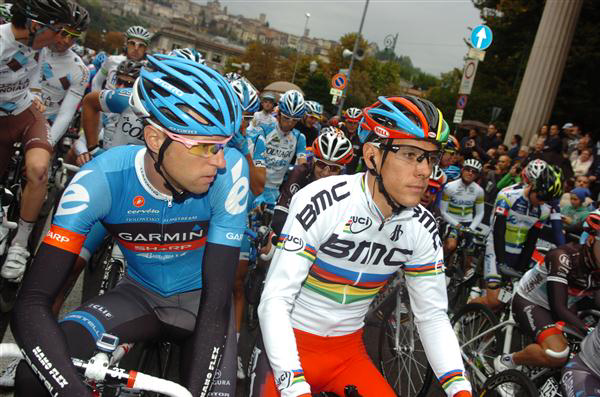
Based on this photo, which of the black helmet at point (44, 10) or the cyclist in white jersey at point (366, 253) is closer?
the cyclist in white jersey at point (366, 253)

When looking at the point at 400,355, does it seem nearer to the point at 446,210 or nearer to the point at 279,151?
the point at 279,151

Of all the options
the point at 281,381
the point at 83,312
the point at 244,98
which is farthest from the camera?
the point at 244,98

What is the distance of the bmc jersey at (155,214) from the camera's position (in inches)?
100

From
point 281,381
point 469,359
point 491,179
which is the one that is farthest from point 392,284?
point 491,179

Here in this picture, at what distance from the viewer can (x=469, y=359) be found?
5.41 metres

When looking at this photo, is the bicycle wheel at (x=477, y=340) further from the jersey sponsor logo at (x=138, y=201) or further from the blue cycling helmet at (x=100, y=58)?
the blue cycling helmet at (x=100, y=58)

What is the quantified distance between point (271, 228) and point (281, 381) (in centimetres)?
344

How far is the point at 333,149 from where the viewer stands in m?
6.12

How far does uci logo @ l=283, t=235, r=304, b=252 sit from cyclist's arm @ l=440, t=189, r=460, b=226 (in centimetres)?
701

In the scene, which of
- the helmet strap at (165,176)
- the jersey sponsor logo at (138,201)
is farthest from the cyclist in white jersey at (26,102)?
the helmet strap at (165,176)

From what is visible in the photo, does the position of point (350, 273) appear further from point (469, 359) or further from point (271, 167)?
point (271, 167)

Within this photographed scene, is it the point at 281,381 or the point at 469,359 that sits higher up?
the point at 281,381

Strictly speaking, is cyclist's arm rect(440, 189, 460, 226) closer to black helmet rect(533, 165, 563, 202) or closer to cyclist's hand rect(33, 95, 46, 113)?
black helmet rect(533, 165, 563, 202)

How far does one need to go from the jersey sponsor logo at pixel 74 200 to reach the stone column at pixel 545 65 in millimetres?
23141
